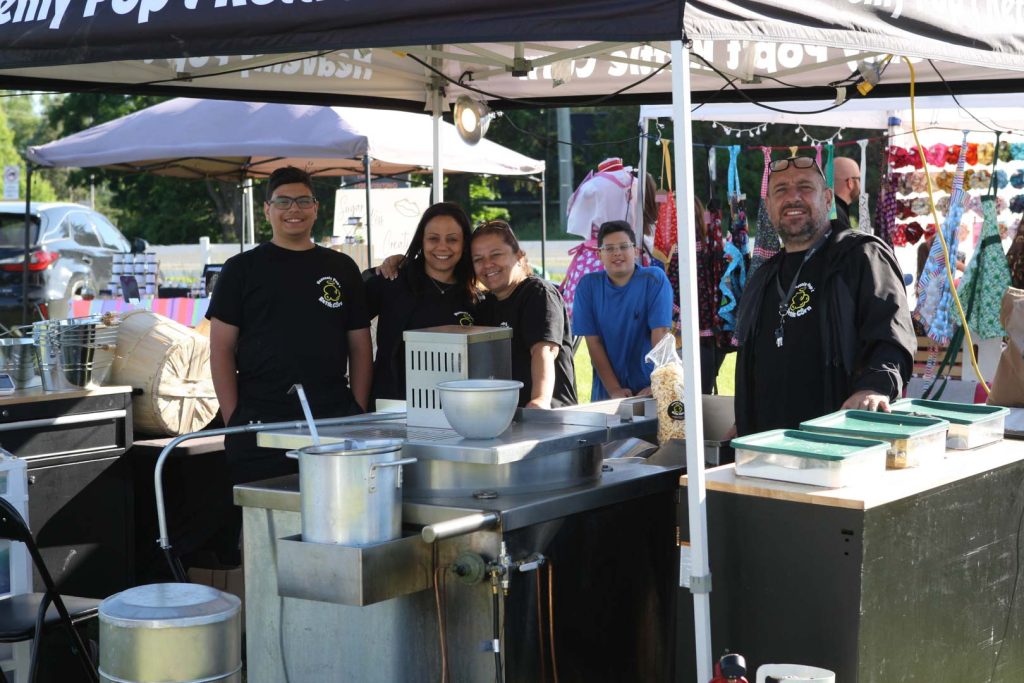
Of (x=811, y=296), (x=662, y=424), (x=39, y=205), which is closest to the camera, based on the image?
(x=811, y=296)

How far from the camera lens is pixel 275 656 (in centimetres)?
322

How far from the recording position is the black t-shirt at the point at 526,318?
4.32 meters

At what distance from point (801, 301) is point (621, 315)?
2084 mm

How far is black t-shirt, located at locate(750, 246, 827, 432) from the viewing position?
375cm

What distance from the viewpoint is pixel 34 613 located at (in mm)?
3748

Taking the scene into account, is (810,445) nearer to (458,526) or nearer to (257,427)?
(458,526)

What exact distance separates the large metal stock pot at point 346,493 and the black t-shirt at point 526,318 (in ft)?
5.27

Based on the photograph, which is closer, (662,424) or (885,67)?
(662,424)

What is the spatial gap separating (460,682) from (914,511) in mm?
1193

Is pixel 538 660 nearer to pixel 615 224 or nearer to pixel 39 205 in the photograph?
pixel 615 224

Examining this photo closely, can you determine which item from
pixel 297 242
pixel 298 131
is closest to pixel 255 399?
pixel 297 242

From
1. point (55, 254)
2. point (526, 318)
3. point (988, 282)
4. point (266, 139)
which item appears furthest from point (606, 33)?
point (55, 254)

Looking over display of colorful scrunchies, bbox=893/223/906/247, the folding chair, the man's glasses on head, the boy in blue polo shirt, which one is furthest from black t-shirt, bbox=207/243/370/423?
display of colorful scrunchies, bbox=893/223/906/247

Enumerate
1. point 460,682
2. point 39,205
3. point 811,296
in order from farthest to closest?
point 39,205 → point 811,296 → point 460,682
